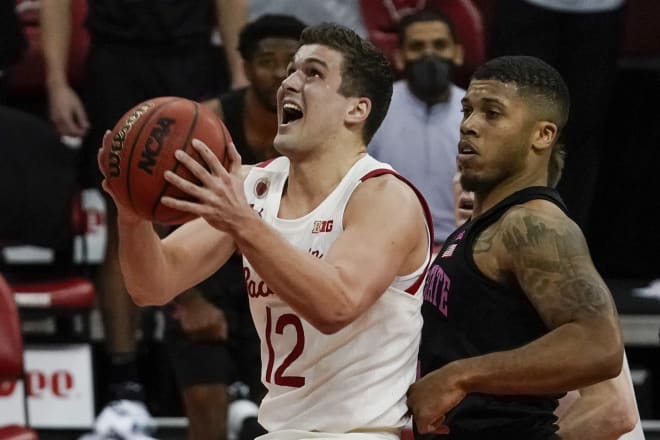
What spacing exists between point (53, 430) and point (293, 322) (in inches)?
109

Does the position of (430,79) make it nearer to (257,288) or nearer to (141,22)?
(141,22)

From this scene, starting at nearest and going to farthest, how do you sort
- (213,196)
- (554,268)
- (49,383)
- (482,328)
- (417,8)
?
(213,196) → (554,268) → (482,328) → (49,383) → (417,8)

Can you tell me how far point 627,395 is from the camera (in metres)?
3.62

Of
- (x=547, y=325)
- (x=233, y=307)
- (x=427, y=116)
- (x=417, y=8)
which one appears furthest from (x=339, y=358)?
(x=417, y=8)

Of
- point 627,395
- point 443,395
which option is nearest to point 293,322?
point 443,395

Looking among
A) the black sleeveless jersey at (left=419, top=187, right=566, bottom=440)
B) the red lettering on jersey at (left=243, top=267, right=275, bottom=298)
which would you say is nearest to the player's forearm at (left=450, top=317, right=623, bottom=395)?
the black sleeveless jersey at (left=419, top=187, right=566, bottom=440)

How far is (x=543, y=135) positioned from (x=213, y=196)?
876 millimetres

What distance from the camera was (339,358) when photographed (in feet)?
11.3

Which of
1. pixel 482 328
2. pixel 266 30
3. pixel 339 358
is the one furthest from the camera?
pixel 266 30

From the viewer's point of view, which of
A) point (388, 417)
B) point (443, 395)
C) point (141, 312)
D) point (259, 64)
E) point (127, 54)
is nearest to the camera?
point (443, 395)

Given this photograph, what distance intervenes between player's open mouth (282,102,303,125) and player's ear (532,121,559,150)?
0.55 m

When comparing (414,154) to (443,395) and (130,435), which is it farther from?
(443,395)

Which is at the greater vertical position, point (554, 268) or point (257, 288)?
point (554, 268)

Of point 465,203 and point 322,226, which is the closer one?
point 322,226
